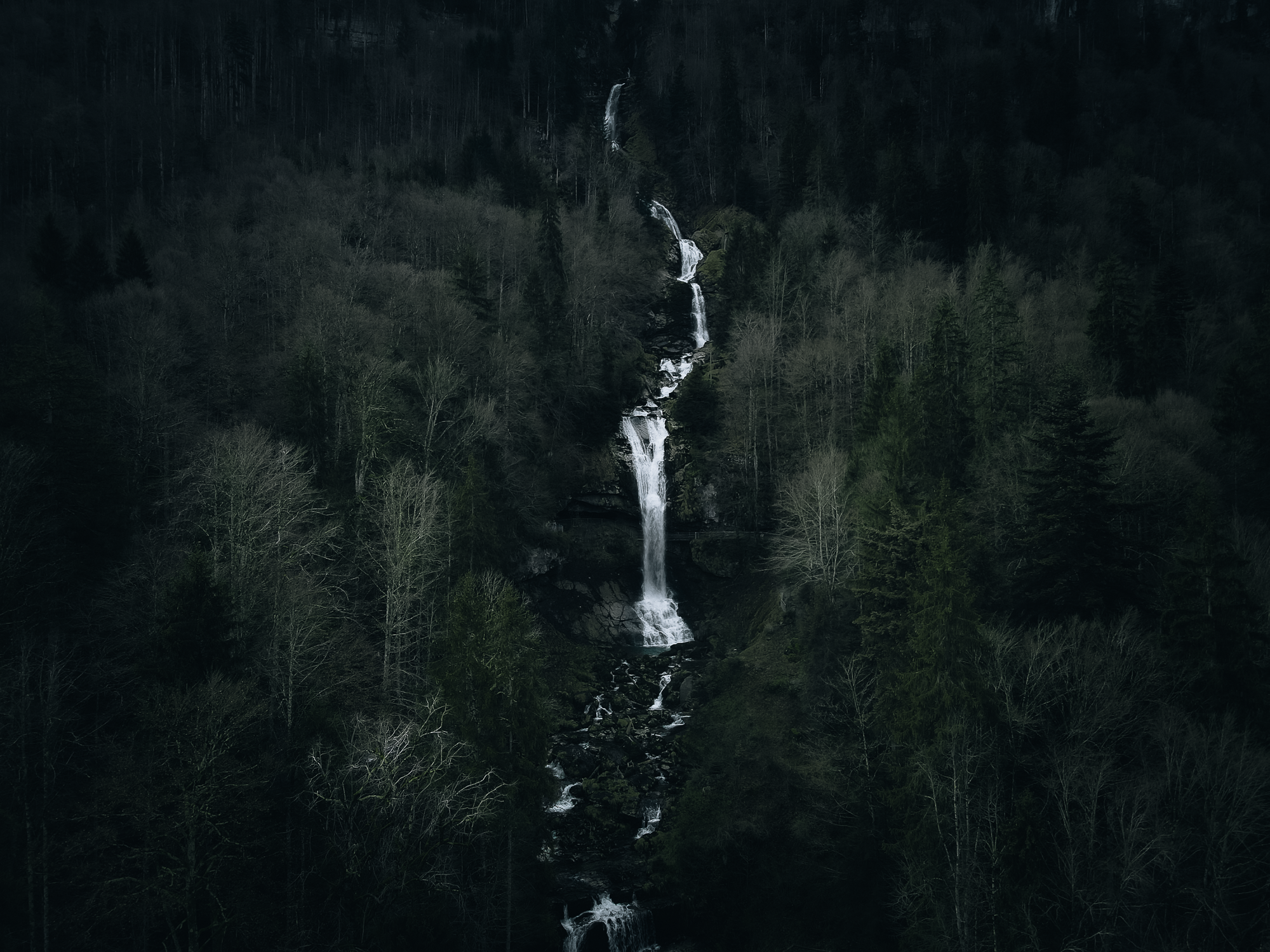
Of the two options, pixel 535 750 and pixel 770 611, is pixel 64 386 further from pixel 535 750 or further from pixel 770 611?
pixel 770 611

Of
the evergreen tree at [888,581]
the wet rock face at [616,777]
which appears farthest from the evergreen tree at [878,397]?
the wet rock face at [616,777]

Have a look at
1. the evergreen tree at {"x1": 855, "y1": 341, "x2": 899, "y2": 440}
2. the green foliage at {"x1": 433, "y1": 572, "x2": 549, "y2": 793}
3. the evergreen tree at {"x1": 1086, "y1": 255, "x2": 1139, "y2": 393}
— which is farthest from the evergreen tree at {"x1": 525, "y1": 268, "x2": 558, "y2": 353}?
the evergreen tree at {"x1": 1086, "y1": 255, "x2": 1139, "y2": 393}

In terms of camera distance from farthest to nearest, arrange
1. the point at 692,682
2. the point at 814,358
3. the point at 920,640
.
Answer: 1. the point at 814,358
2. the point at 692,682
3. the point at 920,640

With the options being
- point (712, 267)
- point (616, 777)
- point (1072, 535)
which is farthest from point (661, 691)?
point (712, 267)

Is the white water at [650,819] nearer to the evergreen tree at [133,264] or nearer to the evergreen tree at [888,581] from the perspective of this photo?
the evergreen tree at [888,581]

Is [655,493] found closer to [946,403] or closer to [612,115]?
[946,403]

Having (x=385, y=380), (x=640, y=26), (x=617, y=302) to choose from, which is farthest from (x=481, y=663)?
(x=640, y=26)

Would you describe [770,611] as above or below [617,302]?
below

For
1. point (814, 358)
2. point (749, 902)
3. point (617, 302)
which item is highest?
point (617, 302)
